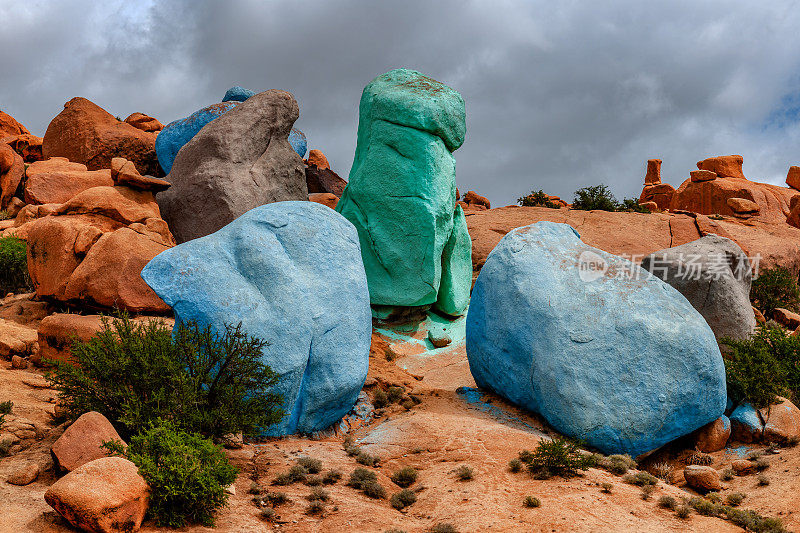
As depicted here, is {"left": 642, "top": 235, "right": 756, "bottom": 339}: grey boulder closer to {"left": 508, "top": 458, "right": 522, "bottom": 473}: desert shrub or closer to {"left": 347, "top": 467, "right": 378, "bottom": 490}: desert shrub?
{"left": 508, "top": 458, "right": 522, "bottom": 473}: desert shrub

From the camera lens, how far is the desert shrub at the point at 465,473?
22.2ft

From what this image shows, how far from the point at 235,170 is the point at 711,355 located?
11.4m

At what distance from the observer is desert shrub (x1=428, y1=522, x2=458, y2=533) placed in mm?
5589

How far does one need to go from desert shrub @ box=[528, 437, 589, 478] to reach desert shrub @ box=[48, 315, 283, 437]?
2852mm

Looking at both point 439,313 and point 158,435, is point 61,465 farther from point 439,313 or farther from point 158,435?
point 439,313

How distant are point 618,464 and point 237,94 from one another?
19.9 m

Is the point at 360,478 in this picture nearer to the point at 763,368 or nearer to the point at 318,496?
the point at 318,496

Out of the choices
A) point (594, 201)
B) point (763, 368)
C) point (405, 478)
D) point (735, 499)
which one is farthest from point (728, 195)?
point (405, 478)

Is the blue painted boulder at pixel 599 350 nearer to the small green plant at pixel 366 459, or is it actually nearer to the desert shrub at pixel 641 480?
the desert shrub at pixel 641 480

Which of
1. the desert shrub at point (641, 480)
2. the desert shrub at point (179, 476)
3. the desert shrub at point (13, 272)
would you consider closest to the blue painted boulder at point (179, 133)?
the desert shrub at point (13, 272)

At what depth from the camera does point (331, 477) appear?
6.78 metres


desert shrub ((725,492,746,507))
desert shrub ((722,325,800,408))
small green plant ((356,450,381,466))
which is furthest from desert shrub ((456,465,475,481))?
desert shrub ((722,325,800,408))

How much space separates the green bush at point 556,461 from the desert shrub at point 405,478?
1233 millimetres

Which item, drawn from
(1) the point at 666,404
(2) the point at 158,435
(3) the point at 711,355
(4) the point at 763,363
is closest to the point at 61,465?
(2) the point at 158,435
